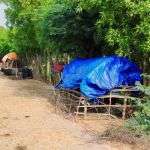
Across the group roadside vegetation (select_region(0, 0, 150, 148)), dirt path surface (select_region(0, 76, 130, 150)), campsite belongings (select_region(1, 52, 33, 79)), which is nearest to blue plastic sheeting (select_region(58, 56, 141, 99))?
roadside vegetation (select_region(0, 0, 150, 148))

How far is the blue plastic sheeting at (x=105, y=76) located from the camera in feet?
54.3

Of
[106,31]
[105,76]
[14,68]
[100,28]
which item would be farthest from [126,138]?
[14,68]

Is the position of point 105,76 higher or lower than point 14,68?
higher

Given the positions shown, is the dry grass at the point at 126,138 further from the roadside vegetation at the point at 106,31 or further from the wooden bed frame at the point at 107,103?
the wooden bed frame at the point at 107,103

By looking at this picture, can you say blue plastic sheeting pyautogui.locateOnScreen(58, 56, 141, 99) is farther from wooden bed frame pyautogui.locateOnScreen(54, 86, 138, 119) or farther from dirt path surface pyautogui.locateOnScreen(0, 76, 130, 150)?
dirt path surface pyautogui.locateOnScreen(0, 76, 130, 150)

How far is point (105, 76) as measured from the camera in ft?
54.9

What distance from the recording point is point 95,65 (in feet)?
56.4

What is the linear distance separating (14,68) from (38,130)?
26.8 meters

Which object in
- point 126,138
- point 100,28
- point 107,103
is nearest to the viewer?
point 126,138

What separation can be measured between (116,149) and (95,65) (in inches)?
231

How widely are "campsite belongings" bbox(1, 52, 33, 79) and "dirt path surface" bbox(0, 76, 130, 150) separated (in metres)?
17.3

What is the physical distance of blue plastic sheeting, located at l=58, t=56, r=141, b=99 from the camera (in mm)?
16562

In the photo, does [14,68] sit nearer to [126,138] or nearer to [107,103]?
[107,103]

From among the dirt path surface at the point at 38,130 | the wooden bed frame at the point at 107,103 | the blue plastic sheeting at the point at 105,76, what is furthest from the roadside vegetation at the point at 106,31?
the dirt path surface at the point at 38,130
